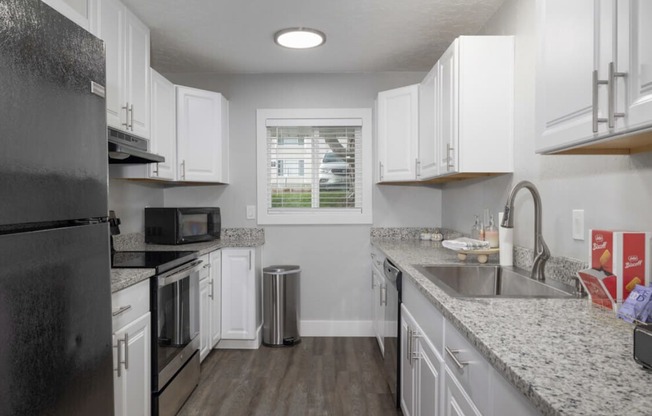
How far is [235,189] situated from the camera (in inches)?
140

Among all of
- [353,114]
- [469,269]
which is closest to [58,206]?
[469,269]

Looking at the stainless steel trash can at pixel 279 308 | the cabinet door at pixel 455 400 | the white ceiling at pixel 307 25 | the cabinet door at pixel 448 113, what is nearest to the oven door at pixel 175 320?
the stainless steel trash can at pixel 279 308

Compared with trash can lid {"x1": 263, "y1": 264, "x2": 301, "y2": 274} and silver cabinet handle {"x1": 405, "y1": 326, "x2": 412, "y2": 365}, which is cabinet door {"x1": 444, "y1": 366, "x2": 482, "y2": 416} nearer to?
silver cabinet handle {"x1": 405, "y1": 326, "x2": 412, "y2": 365}

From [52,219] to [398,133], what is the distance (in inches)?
97.2

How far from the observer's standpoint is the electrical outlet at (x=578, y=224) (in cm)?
154

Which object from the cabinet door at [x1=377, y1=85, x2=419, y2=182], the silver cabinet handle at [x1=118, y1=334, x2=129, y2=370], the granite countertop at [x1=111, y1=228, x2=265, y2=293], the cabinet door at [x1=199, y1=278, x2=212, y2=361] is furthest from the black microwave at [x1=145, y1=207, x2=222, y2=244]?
the cabinet door at [x1=377, y1=85, x2=419, y2=182]

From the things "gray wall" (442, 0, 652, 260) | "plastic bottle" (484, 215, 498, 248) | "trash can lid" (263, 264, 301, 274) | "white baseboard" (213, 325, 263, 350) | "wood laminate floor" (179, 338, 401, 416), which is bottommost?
"wood laminate floor" (179, 338, 401, 416)

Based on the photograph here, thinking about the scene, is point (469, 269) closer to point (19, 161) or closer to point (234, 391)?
point (234, 391)

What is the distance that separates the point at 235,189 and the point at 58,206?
249 centimetres

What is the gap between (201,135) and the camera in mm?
3193

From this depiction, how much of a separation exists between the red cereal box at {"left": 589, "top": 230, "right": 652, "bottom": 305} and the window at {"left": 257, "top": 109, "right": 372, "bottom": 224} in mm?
2431

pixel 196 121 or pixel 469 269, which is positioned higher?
pixel 196 121

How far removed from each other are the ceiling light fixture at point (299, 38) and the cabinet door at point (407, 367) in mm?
1900

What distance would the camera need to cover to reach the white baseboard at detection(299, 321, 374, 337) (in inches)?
138
